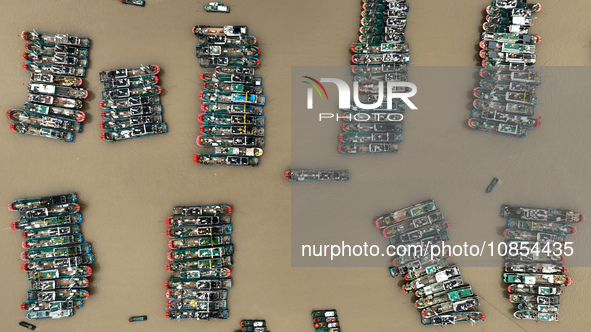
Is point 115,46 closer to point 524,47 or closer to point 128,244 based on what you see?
point 128,244

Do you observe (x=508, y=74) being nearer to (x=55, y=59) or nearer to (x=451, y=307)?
(x=451, y=307)

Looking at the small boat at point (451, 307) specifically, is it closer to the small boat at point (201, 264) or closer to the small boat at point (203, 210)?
the small boat at point (201, 264)

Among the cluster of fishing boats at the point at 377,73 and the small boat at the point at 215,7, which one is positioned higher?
the small boat at the point at 215,7

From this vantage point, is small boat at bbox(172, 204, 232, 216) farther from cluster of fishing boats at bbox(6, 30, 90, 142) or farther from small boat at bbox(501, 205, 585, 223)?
small boat at bbox(501, 205, 585, 223)

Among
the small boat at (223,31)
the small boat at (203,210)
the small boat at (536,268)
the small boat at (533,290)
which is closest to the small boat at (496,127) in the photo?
the small boat at (536,268)

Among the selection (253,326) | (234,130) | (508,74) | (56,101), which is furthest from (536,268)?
(56,101)

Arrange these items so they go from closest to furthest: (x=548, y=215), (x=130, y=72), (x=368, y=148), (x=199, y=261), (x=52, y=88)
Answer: (x=548, y=215) < (x=52, y=88) < (x=130, y=72) < (x=368, y=148) < (x=199, y=261)

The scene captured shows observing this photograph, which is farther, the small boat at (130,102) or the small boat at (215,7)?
the small boat at (215,7)
